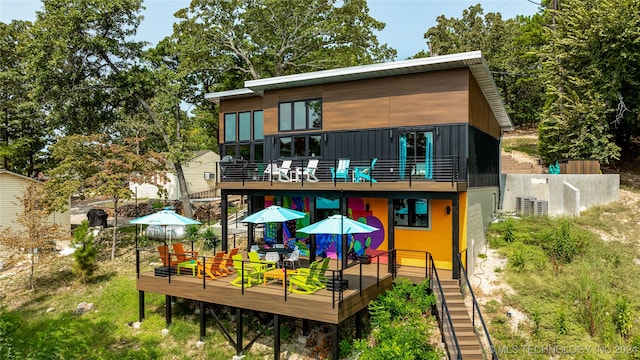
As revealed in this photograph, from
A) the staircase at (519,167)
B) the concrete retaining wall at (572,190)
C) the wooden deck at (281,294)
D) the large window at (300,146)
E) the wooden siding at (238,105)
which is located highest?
the wooden siding at (238,105)

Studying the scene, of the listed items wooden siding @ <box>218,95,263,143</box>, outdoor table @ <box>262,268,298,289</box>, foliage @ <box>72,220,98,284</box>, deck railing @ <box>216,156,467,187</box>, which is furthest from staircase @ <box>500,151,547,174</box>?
foliage @ <box>72,220,98,284</box>

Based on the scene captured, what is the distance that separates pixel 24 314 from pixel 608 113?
32.9 m

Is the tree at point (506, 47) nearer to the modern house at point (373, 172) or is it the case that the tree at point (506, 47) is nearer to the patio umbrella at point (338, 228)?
the modern house at point (373, 172)

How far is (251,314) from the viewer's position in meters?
13.6

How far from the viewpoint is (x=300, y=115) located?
16.8 m

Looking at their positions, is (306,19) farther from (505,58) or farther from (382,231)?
(505,58)

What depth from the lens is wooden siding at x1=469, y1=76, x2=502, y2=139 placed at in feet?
47.0

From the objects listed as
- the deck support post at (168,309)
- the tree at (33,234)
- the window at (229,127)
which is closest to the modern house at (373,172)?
the deck support post at (168,309)

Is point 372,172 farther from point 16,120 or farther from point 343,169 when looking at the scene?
point 16,120

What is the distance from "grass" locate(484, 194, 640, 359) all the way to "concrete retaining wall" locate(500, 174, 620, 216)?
2007 millimetres

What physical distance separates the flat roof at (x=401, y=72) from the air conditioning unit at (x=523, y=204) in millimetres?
4936

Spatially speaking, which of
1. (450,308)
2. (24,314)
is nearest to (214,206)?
(24,314)

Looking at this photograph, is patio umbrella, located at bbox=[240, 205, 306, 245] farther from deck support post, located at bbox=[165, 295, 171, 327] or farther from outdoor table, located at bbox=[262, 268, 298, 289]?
deck support post, located at bbox=[165, 295, 171, 327]

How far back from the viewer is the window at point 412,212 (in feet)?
47.0
